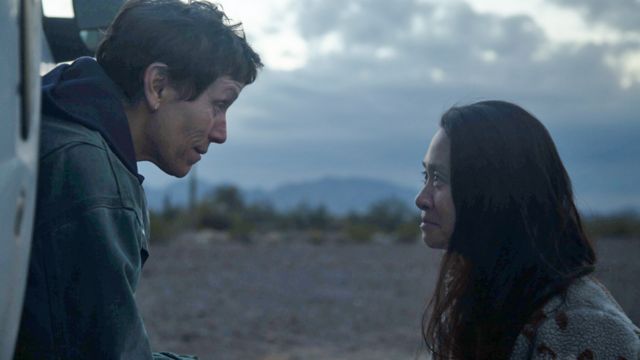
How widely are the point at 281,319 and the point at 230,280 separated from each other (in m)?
4.78

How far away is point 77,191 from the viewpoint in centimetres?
237

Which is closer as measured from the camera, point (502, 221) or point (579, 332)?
point (579, 332)

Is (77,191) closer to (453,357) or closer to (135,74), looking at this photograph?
(135,74)

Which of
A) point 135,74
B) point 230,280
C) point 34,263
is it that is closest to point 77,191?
point 34,263

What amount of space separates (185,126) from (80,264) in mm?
661

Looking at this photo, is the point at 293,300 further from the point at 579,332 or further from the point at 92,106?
the point at 92,106

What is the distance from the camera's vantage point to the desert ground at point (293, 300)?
38.7 ft

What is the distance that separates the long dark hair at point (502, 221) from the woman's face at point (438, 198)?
0.10 ft

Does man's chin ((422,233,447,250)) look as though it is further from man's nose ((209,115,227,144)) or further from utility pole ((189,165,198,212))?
utility pole ((189,165,198,212))

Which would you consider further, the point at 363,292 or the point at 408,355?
the point at 363,292

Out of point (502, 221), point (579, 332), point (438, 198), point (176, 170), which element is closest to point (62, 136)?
point (176, 170)

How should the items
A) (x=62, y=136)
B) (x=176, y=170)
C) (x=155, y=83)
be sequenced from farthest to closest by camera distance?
(x=176, y=170) → (x=155, y=83) → (x=62, y=136)

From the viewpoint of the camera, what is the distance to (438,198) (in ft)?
10.2

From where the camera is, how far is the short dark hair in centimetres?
285
